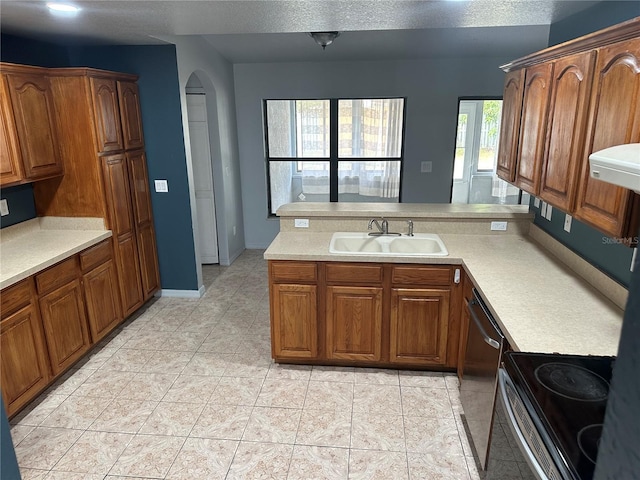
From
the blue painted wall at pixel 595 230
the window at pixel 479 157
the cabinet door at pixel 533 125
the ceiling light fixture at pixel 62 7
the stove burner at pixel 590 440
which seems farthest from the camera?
the window at pixel 479 157

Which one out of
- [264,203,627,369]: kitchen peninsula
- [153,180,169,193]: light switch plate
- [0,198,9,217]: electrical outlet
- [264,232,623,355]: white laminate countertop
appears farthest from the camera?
[153,180,169,193]: light switch plate

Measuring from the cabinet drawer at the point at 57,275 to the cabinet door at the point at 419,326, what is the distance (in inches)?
85.7

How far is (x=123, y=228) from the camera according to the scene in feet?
11.7

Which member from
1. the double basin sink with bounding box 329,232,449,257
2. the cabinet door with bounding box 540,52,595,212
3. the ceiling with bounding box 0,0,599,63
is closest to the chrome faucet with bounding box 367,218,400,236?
the double basin sink with bounding box 329,232,449,257

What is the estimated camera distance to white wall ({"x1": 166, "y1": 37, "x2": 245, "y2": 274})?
4.18 metres

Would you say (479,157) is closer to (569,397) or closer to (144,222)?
(144,222)

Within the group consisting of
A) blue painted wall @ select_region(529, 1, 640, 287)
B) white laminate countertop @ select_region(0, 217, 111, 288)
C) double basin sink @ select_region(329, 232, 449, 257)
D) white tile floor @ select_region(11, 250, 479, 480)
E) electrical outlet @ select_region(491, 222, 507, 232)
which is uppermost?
blue painted wall @ select_region(529, 1, 640, 287)

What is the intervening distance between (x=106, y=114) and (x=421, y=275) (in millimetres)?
2644

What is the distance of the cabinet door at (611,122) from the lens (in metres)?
1.45

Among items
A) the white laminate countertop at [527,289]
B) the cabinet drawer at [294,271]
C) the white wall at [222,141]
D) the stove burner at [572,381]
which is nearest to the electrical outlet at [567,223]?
the white laminate countertop at [527,289]

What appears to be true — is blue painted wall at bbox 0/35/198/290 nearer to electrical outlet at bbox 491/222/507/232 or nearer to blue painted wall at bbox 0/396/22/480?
blue painted wall at bbox 0/396/22/480

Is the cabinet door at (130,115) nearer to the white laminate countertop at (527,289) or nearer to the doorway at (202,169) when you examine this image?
the doorway at (202,169)

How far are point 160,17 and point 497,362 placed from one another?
268 centimetres

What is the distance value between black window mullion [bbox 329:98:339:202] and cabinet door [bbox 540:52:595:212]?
360cm
